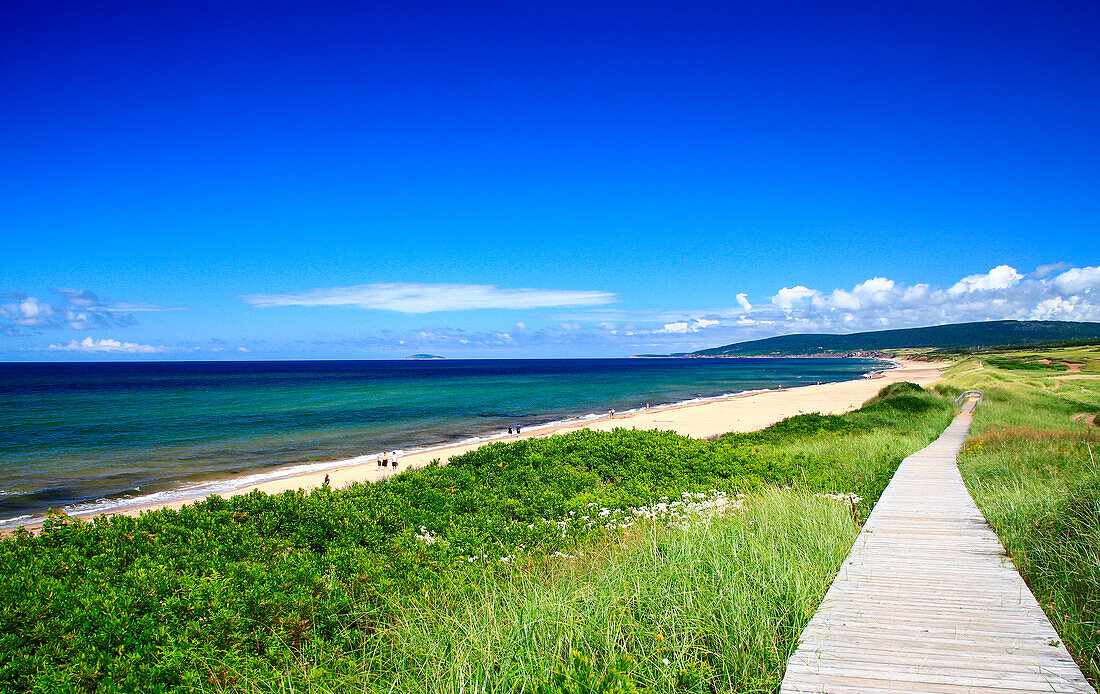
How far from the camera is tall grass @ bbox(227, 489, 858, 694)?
329 centimetres

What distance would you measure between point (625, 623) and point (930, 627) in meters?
2.14

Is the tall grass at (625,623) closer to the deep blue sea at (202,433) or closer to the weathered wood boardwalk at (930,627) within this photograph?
the weathered wood boardwalk at (930,627)

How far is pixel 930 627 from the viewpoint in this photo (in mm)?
3941

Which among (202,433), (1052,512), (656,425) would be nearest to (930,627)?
(1052,512)

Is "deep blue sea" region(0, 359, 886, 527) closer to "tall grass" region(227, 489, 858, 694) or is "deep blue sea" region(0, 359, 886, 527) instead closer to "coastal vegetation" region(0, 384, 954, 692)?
"coastal vegetation" region(0, 384, 954, 692)

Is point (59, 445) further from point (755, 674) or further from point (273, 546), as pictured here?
point (755, 674)

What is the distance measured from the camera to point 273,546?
5492 mm

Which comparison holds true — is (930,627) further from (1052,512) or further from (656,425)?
(656,425)

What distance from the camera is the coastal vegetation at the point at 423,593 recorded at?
11.0 feet

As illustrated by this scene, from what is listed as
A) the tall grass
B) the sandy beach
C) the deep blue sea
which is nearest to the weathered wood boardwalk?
the tall grass

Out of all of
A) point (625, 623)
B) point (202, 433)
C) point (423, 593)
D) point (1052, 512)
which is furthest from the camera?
point (202, 433)

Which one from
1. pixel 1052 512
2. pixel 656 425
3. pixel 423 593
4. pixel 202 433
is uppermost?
pixel 423 593

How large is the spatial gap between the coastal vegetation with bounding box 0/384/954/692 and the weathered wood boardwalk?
0.23m

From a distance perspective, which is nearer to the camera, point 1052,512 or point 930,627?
point 930,627
